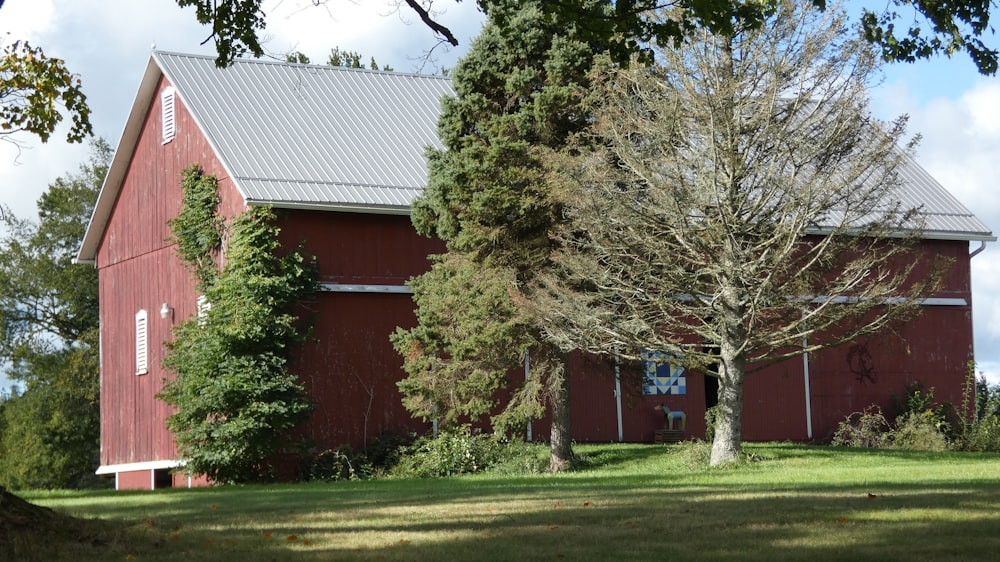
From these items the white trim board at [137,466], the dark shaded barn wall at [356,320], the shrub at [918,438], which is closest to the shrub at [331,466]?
the dark shaded barn wall at [356,320]

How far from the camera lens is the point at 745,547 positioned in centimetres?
860

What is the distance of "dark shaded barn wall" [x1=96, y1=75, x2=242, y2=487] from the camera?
26.2m

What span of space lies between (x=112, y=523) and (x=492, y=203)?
10571 millimetres

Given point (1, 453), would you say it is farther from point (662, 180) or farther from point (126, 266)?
point (662, 180)

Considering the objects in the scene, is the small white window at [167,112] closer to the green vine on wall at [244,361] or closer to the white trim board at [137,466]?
the green vine on wall at [244,361]

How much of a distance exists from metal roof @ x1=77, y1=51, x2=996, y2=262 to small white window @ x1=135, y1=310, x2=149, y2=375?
10.9ft

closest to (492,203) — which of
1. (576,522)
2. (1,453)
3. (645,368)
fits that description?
(645,368)

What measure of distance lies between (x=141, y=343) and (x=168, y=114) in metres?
5.14

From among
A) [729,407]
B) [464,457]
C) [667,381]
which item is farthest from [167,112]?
[729,407]

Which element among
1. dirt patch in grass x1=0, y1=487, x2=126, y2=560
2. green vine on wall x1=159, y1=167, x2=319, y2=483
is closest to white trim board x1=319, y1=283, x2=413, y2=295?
green vine on wall x1=159, y1=167, x2=319, y2=483

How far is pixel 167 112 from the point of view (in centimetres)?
2695

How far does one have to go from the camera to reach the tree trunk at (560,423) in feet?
67.9

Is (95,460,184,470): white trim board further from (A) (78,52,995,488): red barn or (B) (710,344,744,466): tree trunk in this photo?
(B) (710,344,744,466): tree trunk

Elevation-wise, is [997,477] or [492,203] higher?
[492,203]
